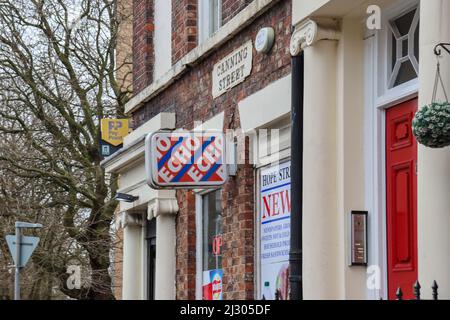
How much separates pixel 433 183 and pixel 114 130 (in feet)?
34.5

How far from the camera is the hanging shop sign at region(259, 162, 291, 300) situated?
32.2 feet

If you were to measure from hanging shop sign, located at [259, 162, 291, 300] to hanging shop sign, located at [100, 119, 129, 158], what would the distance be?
652cm

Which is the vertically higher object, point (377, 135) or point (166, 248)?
point (377, 135)

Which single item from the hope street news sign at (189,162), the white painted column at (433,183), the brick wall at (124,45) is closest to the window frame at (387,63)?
the white painted column at (433,183)

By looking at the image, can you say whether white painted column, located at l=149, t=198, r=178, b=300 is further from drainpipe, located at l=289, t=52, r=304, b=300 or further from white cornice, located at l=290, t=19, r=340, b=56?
white cornice, located at l=290, t=19, r=340, b=56

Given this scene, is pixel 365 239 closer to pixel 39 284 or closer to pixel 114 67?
pixel 114 67

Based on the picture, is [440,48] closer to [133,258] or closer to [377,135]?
[377,135]

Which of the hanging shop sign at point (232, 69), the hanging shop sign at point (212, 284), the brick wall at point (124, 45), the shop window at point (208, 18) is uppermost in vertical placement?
the brick wall at point (124, 45)

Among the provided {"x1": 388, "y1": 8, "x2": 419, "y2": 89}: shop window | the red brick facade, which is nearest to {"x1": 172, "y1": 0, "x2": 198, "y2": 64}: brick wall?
the red brick facade

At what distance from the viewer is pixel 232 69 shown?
11102mm

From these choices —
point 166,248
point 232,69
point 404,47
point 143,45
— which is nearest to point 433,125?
point 404,47

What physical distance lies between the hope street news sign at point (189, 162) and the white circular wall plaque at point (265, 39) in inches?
41.4

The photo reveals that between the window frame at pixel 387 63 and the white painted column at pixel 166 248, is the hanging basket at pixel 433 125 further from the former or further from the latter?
the white painted column at pixel 166 248

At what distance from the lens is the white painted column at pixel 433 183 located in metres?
6.62
